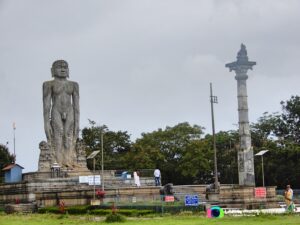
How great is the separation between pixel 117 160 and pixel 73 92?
2037 cm

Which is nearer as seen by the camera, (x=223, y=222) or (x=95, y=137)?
(x=223, y=222)

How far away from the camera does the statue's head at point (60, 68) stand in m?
40.6

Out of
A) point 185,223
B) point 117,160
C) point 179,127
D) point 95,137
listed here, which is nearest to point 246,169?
point 179,127

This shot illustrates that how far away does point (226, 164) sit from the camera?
57.2 metres

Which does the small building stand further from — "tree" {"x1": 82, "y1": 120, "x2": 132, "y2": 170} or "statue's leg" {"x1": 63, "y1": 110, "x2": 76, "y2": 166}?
"tree" {"x1": 82, "y1": 120, "x2": 132, "y2": 170}

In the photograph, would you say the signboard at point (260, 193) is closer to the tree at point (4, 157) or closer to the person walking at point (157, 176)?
the person walking at point (157, 176)

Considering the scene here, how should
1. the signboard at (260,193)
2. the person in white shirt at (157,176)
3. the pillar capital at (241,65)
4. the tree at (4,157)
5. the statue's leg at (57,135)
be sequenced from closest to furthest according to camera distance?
1. the signboard at (260,193)
2. the person in white shirt at (157,176)
3. the statue's leg at (57,135)
4. the pillar capital at (241,65)
5. the tree at (4,157)

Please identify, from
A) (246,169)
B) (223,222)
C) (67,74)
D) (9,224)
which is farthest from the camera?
(246,169)

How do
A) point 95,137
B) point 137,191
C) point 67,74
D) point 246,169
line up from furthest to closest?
point 95,137 → point 246,169 → point 67,74 → point 137,191

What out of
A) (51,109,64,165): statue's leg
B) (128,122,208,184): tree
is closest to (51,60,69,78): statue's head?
(51,109,64,165): statue's leg

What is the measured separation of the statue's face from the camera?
133 ft

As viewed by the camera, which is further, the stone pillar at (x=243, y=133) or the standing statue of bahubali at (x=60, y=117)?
the stone pillar at (x=243, y=133)

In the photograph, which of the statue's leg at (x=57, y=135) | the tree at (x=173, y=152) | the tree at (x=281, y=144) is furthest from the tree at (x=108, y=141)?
the statue's leg at (x=57, y=135)

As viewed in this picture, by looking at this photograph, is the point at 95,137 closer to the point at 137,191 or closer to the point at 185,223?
the point at 137,191
